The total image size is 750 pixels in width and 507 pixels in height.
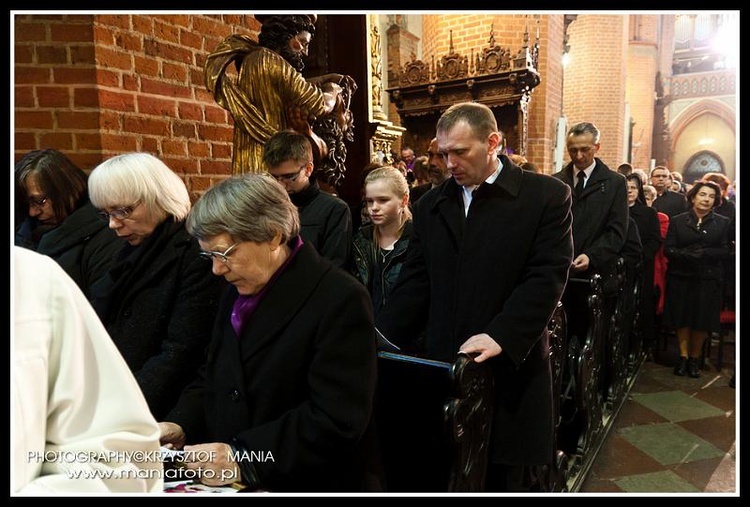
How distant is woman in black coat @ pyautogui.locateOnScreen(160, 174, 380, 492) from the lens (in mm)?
1362

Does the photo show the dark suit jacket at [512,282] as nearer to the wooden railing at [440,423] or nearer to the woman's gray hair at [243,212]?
the wooden railing at [440,423]

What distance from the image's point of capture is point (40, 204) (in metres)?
2.20

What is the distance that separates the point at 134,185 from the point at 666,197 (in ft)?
21.4

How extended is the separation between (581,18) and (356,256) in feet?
41.8

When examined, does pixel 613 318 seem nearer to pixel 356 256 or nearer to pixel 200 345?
pixel 356 256

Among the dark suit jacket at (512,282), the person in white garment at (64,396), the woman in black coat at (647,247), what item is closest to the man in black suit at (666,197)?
the woman in black coat at (647,247)

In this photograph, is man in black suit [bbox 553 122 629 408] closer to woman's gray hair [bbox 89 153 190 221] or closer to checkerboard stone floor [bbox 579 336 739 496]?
checkerboard stone floor [bbox 579 336 739 496]

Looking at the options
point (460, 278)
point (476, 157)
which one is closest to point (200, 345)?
point (460, 278)

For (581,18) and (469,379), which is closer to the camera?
(469,379)

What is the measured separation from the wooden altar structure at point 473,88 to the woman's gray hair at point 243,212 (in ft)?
23.8

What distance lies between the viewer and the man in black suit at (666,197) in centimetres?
639

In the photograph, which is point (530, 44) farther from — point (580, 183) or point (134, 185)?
point (134, 185)

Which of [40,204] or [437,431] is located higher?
[40,204]
